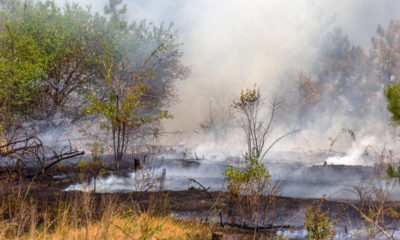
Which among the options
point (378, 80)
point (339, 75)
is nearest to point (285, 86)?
point (339, 75)

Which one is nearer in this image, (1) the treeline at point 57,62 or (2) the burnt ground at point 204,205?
(2) the burnt ground at point 204,205

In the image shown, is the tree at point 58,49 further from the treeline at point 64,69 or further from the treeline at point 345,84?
the treeline at point 345,84

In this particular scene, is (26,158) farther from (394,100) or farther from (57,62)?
(57,62)

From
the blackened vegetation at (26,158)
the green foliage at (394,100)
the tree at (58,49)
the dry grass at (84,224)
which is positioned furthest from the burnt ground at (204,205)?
the tree at (58,49)

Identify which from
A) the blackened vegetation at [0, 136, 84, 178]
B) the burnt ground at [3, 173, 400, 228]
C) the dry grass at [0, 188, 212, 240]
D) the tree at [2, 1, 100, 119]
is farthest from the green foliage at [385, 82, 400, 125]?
the tree at [2, 1, 100, 119]

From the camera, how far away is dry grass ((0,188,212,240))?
5.04m

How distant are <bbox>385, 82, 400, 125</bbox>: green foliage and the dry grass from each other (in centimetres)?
285

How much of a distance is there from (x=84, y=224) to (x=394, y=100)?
A: 14.8 feet

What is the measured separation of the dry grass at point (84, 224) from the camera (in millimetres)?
5043

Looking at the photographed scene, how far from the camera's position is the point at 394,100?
161 inches

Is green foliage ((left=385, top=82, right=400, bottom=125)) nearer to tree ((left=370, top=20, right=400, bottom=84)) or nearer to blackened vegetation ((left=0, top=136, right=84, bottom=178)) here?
blackened vegetation ((left=0, top=136, right=84, bottom=178))

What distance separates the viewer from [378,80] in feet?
135

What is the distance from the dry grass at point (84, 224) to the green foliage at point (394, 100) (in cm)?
285

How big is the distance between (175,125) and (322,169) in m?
34.9
